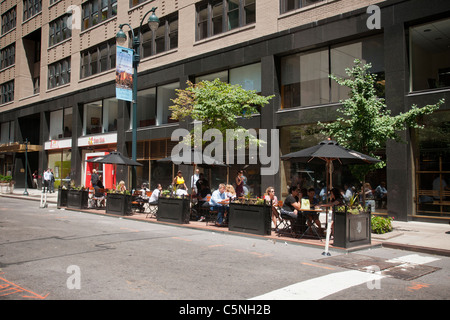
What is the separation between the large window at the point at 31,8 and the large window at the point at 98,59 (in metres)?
10.3

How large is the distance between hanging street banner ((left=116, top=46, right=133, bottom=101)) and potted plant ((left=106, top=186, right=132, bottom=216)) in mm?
4206

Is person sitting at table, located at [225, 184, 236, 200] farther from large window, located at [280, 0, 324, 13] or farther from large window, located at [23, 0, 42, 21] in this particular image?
large window, located at [23, 0, 42, 21]

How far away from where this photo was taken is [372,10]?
15.2 metres

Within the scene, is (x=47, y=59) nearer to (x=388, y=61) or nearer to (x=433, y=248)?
(x=388, y=61)

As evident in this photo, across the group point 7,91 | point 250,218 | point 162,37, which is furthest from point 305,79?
point 7,91

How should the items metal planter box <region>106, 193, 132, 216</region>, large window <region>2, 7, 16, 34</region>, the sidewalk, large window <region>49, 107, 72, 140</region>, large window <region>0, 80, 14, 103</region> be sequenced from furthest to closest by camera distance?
large window <region>2, 7, 16, 34</region>
large window <region>0, 80, 14, 103</region>
large window <region>49, 107, 72, 140</region>
metal planter box <region>106, 193, 132, 216</region>
the sidewalk

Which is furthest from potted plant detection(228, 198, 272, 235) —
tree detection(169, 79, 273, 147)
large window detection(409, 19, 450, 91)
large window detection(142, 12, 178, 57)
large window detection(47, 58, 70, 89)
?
large window detection(47, 58, 70, 89)

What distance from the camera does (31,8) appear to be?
37.8 meters

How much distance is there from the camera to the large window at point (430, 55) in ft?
46.1

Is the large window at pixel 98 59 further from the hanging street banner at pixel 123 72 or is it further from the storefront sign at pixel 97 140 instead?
the hanging street banner at pixel 123 72

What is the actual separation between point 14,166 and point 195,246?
35.4 meters

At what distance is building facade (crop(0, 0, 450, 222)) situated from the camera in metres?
14.2

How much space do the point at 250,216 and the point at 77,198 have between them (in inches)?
410

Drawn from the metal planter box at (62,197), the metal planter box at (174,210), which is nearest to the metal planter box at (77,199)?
the metal planter box at (62,197)
